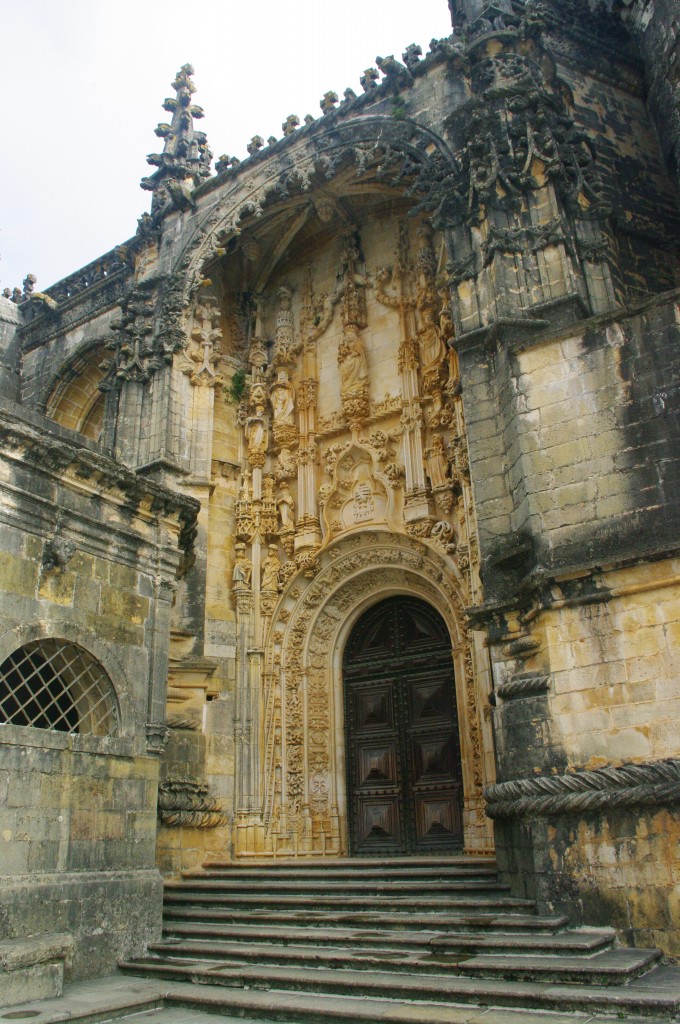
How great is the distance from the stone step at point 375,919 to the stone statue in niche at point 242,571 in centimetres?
493

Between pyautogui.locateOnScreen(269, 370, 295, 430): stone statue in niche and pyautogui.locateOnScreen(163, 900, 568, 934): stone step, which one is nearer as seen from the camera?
pyautogui.locateOnScreen(163, 900, 568, 934): stone step

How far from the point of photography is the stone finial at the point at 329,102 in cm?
1406

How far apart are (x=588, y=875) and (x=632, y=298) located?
7580 millimetres

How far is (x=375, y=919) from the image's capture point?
771cm

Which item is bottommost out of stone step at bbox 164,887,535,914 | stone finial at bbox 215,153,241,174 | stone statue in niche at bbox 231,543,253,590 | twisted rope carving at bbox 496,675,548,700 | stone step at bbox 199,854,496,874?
stone step at bbox 164,887,535,914

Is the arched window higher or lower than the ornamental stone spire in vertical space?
lower

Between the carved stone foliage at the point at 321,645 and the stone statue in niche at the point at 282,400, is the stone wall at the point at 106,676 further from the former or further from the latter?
the stone statue in niche at the point at 282,400

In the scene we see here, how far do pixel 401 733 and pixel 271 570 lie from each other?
3.09 metres

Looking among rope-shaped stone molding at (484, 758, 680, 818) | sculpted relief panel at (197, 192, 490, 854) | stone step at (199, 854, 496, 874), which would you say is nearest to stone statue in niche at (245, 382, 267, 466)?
sculpted relief panel at (197, 192, 490, 854)

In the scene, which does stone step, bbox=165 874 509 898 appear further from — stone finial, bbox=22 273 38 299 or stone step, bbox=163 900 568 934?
stone finial, bbox=22 273 38 299

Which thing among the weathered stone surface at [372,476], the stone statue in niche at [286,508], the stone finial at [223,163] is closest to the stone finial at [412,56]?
the weathered stone surface at [372,476]

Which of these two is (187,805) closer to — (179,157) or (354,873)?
(354,873)

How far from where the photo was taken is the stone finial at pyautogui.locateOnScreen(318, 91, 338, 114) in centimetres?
1406

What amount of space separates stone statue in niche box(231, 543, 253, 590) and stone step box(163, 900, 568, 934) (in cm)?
493
